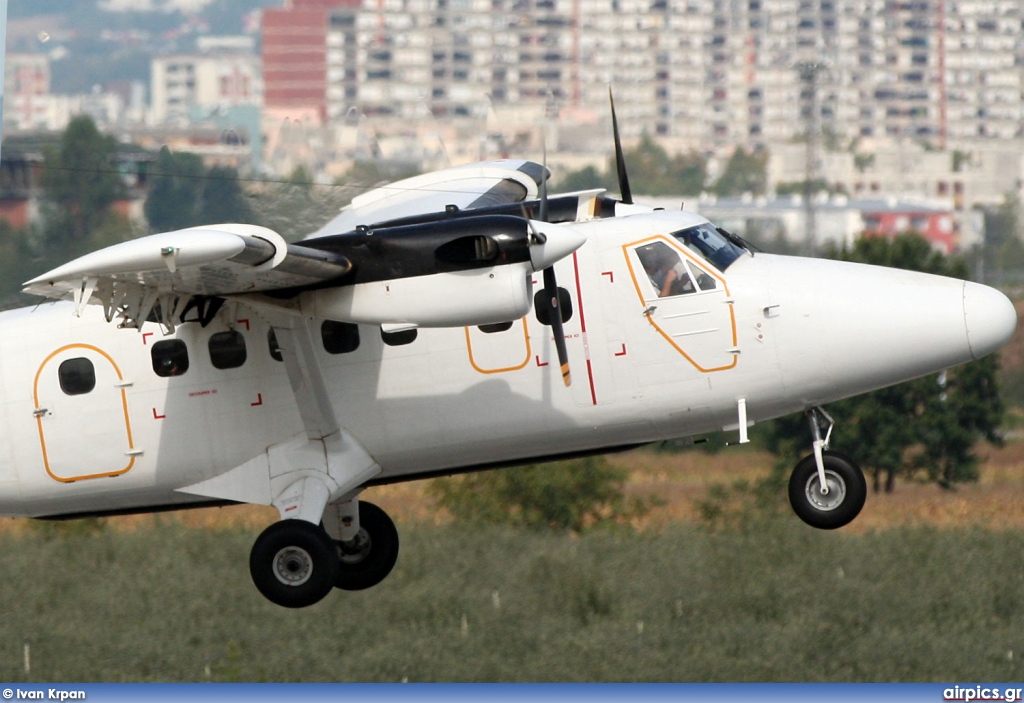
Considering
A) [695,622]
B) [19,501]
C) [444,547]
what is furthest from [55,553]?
[19,501]

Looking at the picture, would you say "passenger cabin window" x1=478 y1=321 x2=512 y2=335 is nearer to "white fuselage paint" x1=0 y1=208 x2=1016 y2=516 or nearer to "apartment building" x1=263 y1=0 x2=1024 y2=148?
"white fuselage paint" x1=0 y1=208 x2=1016 y2=516

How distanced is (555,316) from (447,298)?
1.47 meters

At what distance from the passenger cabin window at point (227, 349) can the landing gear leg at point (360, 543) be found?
2.05 meters

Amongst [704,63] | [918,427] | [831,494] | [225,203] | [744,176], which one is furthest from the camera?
[704,63]

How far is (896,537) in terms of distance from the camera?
38.4 meters

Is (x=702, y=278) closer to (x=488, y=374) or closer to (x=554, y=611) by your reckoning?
(x=488, y=374)

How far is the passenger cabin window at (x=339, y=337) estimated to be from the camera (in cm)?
1318

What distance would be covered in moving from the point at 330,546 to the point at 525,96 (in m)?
117

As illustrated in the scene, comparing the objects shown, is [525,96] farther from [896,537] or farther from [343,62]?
[896,537]

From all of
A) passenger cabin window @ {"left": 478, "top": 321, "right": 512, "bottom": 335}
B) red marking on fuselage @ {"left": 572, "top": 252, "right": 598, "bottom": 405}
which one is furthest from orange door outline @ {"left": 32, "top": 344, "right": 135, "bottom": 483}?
red marking on fuselage @ {"left": 572, "top": 252, "right": 598, "bottom": 405}

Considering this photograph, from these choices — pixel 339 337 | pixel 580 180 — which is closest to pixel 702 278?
pixel 339 337

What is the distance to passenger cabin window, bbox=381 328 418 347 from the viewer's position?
1313 cm

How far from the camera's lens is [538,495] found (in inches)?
1549

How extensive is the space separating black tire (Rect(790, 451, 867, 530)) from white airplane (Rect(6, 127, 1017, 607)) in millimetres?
18
